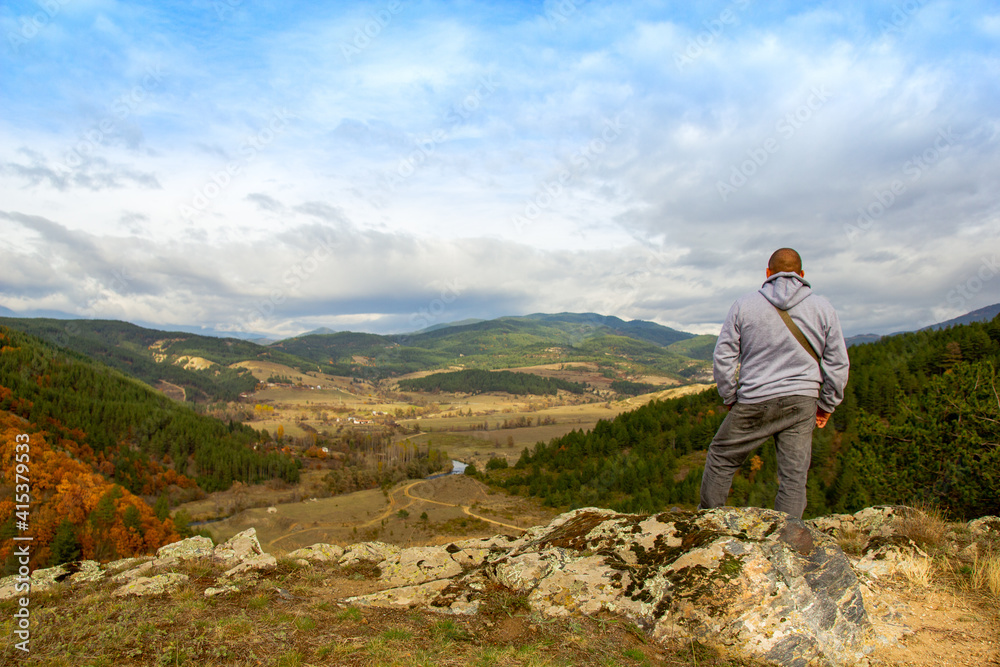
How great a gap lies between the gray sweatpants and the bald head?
1.79 meters

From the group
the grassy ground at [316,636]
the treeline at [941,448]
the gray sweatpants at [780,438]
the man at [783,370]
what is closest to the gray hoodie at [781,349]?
the man at [783,370]

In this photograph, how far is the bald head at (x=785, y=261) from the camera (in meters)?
6.27

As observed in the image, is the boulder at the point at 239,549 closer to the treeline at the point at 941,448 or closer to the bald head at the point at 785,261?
the bald head at the point at 785,261

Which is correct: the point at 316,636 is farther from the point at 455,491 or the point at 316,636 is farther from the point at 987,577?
the point at 455,491

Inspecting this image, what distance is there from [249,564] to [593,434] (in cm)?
7706

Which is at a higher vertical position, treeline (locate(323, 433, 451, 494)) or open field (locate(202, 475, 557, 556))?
open field (locate(202, 475, 557, 556))

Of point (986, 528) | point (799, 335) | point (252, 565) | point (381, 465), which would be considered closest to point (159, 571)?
point (252, 565)

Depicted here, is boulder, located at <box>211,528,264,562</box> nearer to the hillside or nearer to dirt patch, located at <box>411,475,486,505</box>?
dirt patch, located at <box>411,475,486,505</box>

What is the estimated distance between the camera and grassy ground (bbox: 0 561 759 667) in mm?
4984

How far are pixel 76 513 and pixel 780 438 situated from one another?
77.3 m

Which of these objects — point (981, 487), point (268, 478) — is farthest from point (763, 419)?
point (268, 478)

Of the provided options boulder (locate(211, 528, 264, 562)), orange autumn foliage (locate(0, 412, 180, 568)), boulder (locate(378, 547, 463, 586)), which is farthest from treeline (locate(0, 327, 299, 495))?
boulder (locate(378, 547, 463, 586))

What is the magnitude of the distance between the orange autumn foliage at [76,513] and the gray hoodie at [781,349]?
5863 cm

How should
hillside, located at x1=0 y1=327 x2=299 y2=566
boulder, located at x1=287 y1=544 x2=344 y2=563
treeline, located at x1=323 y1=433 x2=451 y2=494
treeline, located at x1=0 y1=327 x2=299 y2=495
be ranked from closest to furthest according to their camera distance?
boulder, located at x1=287 y1=544 x2=344 y2=563
hillside, located at x1=0 y1=327 x2=299 y2=566
treeline, located at x1=0 y1=327 x2=299 y2=495
treeline, located at x1=323 y1=433 x2=451 y2=494
